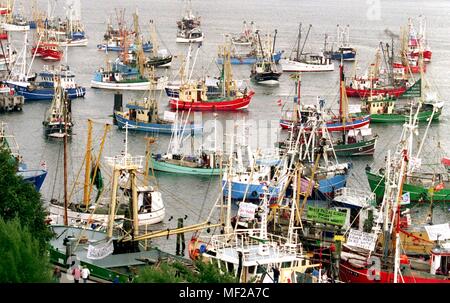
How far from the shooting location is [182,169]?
89.1 ft

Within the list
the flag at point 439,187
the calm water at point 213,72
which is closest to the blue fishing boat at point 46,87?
the calm water at point 213,72

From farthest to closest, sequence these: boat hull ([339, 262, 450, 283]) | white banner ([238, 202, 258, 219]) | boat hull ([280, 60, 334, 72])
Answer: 1. boat hull ([280, 60, 334, 72])
2. white banner ([238, 202, 258, 219])
3. boat hull ([339, 262, 450, 283])

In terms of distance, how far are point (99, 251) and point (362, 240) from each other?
14.3 ft

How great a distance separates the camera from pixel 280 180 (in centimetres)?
2244

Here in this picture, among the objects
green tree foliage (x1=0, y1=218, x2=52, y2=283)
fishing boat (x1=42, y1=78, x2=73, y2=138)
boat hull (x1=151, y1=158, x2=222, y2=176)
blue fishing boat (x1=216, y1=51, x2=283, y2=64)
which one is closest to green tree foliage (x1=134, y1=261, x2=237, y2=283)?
green tree foliage (x1=0, y1=218, x2=52, y2=283)

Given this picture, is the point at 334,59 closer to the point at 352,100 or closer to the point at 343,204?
the point at 352,100

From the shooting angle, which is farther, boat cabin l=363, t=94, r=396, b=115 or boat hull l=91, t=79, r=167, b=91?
boat hull l=91, t=79, r=167, b=91

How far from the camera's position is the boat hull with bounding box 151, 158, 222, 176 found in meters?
27.0

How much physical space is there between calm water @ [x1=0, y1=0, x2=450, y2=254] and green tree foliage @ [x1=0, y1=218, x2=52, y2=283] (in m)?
7.70

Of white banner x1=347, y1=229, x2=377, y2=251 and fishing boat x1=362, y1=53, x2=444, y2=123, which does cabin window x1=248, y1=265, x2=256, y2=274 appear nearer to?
white banner x1=347, y1=229, x2=377, y2=251

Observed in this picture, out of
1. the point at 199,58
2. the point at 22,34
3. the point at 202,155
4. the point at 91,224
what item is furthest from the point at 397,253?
the point at 22,34

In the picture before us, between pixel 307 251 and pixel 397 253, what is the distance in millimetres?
3034

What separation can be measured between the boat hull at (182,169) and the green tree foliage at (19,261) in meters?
14.0

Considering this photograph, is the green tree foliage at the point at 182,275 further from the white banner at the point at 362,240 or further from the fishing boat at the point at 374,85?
the fishing boat at the point at 374,85
